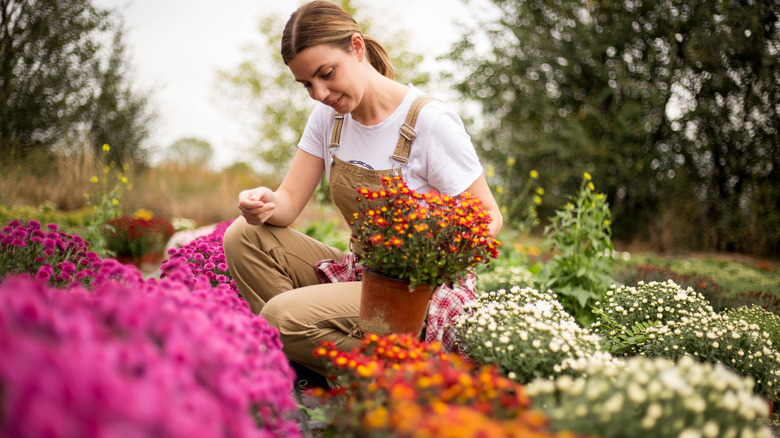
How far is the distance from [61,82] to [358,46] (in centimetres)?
821

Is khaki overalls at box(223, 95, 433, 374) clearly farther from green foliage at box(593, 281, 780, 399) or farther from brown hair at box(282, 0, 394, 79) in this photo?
green foliage at box(593, 281, 780, 399)

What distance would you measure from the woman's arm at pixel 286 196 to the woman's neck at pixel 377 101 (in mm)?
386

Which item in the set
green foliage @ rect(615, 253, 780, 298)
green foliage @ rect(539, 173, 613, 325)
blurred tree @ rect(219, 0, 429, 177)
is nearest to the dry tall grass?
blurred tree @ rect(219, 0, 429, 177)

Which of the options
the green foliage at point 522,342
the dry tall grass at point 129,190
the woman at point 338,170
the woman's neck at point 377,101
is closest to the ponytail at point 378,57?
the woman at point 338,170

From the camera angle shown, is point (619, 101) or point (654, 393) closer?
point (654, 393)

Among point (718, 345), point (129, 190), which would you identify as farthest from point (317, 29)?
point (129, 190)

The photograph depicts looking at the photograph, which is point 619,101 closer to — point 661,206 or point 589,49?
point 589,49

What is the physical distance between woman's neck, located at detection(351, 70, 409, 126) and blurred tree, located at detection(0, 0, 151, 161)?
703cm

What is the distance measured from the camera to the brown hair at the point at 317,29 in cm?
208

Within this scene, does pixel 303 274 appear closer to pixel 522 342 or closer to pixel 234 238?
pixel 234 238

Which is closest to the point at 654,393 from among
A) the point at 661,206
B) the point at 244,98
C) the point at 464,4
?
the point at 661,206

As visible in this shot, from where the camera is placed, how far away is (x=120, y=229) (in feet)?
18.3

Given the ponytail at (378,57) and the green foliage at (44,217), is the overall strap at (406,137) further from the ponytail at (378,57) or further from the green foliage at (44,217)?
the green foliage at (44,217)

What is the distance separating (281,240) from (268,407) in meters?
1.15
